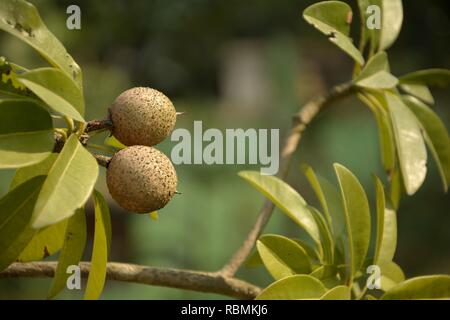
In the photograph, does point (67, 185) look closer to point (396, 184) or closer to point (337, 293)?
point (337, 293)

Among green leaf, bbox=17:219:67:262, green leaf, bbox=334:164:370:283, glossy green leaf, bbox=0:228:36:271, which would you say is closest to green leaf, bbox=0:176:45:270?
glossy green leaf, bbox=0:228:36:271

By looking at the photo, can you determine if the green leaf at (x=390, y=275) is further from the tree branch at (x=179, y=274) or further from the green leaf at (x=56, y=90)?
the green leaf at (x=56, y=90)

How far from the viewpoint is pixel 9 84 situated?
24.9 inches

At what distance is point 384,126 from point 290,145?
15 centimetres

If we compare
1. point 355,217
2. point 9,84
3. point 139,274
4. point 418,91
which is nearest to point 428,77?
point 418,91

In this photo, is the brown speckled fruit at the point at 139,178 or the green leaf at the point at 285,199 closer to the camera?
the brown speckled fruit at the point at 139,178

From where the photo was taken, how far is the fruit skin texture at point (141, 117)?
2.27 ft

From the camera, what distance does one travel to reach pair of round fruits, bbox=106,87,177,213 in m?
0.66

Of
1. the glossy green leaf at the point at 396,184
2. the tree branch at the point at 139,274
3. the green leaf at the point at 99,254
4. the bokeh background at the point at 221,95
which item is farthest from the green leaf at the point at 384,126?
the bokeh background at the point at 221,95

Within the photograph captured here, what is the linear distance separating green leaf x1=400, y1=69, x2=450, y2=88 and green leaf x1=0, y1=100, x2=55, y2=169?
2.09 ft

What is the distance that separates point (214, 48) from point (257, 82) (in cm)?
42

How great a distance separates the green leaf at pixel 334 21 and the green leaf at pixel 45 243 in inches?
16.2
